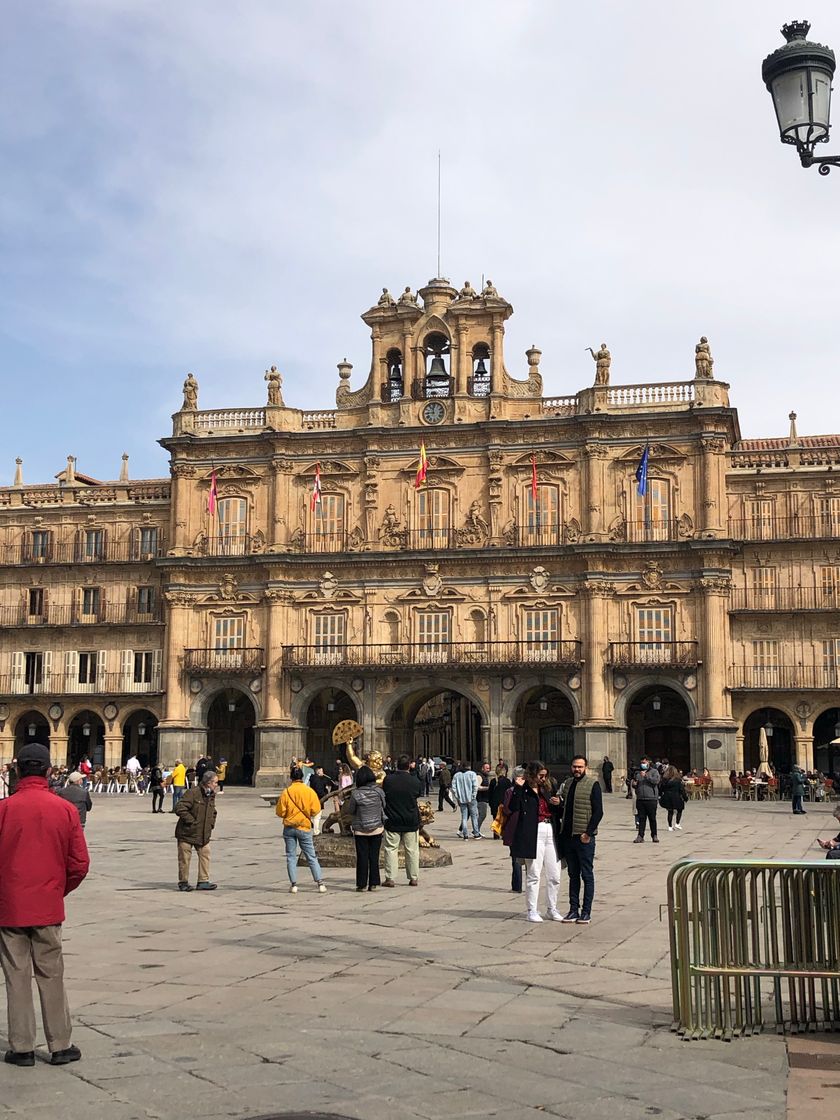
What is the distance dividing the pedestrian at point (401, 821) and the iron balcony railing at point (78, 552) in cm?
3930

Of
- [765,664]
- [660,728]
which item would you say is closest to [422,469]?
[660,728]

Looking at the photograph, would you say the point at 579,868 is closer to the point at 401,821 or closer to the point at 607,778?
the point at 401,821

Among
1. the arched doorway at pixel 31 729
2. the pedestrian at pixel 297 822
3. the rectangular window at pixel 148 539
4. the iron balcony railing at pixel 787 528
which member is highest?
the rectangular window at pixel 148 539

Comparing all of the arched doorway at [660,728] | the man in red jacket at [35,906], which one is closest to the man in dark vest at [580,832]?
the man in red jacket at [35,906]

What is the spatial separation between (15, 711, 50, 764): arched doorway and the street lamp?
5287cm

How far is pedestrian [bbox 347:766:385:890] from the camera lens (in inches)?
685

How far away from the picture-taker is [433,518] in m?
51.6

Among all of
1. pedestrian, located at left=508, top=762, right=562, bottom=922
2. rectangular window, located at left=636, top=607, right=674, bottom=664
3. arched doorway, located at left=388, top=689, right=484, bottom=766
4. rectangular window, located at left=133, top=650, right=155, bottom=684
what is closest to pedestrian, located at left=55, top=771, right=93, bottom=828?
pedestrian, located at left=508, top=762, right=562, bottom=922

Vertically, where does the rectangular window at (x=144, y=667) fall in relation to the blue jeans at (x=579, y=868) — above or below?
above

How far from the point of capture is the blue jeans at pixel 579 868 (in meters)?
14.7

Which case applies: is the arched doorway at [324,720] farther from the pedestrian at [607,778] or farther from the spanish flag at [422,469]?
the pedestrian at [607,778]

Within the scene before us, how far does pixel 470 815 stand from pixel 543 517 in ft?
82.3

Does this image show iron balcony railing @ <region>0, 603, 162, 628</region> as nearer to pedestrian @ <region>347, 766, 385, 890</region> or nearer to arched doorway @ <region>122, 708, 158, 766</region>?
arched doorway @ <region>122, 708, 158, 766</region>

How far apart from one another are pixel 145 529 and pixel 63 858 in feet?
162
